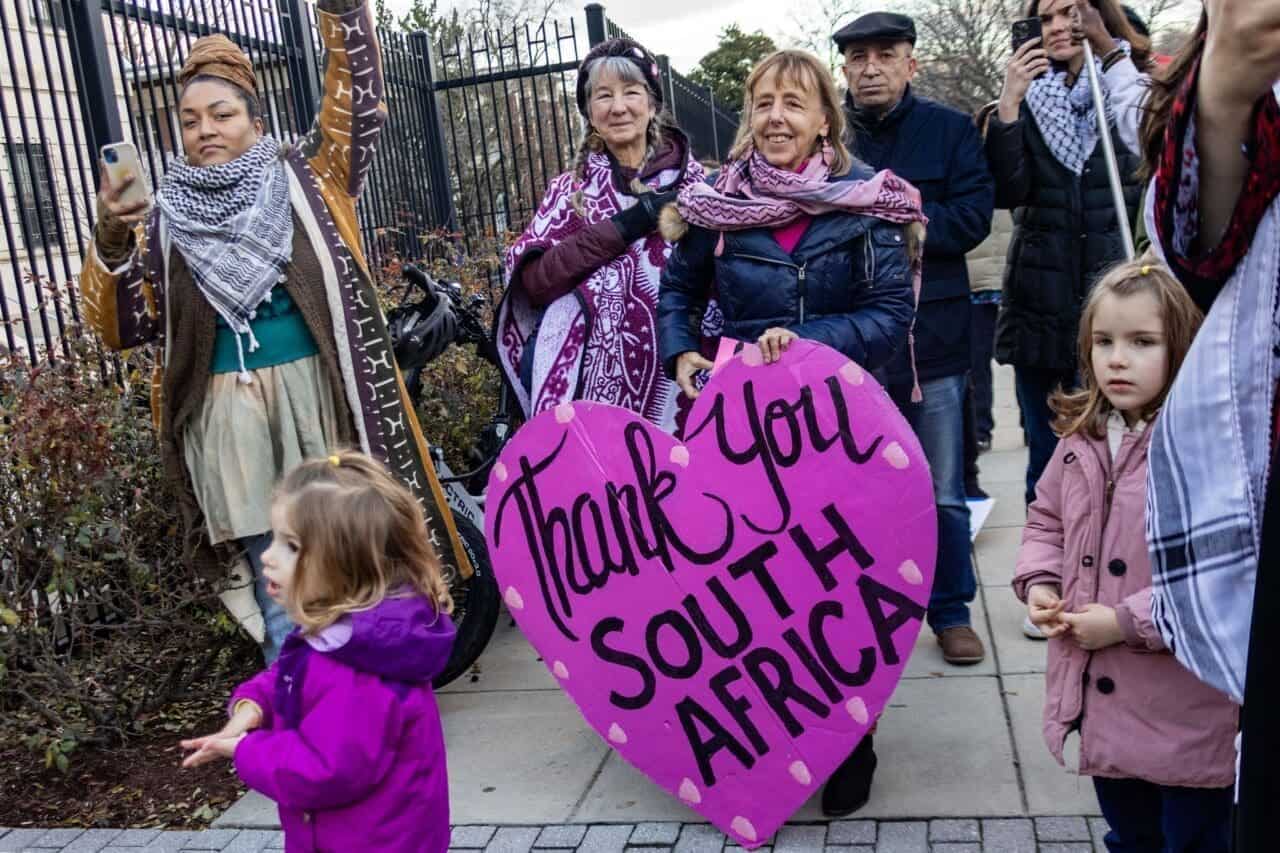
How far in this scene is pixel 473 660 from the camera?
4352 millimetres

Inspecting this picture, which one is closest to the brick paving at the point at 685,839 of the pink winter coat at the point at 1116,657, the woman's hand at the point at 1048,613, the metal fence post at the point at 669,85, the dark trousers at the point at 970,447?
the pink winter coat at the point at 1116,657

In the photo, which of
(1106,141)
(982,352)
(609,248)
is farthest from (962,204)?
(982,352)

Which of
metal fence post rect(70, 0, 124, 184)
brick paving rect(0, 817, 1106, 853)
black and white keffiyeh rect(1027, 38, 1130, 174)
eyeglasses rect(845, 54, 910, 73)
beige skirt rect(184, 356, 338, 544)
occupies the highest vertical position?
metal fence post rect(70, 0, 124, 184)

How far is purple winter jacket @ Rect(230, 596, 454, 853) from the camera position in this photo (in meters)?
2.16

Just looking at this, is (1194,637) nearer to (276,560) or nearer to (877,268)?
(276,560)

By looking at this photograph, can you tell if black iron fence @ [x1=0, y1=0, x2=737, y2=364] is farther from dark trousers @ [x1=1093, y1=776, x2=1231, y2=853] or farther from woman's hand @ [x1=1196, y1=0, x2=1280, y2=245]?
woman's hand @ [x1=1196, y1=0, x2=1280, y2=245]

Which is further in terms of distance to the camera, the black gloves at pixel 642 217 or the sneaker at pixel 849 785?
the black gloves at pixel 642 217

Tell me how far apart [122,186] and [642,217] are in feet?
5.02

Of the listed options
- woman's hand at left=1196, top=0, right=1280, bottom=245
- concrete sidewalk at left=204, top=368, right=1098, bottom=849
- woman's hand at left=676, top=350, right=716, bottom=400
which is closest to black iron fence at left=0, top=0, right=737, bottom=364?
concrete sidewalk at left=204, top=368, right=1098, bottom=849

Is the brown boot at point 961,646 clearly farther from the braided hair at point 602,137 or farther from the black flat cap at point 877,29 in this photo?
the black flat cap at point 877,29

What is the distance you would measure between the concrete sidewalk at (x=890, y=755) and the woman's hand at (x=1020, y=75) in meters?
1.79

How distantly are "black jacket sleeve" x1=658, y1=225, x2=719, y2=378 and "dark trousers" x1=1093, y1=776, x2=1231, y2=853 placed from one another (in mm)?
1590

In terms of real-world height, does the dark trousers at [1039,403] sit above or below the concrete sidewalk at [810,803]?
above

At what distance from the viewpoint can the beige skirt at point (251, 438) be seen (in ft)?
11.5
